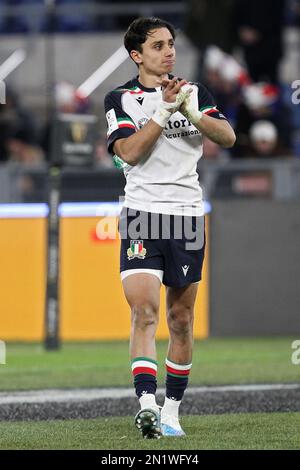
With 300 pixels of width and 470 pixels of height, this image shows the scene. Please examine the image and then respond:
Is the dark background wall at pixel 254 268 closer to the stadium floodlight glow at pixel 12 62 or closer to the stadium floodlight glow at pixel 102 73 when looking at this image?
the stadium floodlight glow at pixel 102 73

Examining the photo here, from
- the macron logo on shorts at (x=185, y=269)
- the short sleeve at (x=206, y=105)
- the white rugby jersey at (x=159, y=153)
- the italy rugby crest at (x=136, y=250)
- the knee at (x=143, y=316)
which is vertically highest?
the short sleeve at (x=206, y=105)

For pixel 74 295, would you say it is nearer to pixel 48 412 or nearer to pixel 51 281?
pixel 51 281

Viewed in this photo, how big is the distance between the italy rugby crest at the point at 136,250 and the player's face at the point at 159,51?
0.99m

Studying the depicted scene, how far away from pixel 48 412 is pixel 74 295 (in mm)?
7244

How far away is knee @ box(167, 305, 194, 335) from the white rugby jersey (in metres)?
0.55

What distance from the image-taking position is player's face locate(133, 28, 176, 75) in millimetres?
7418

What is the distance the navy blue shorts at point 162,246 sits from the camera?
7.29 meters

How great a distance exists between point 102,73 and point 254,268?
445 cm

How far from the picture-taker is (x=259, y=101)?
698 inches

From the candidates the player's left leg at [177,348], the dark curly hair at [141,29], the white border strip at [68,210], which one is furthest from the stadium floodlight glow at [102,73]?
the player's left leg at [177,348]

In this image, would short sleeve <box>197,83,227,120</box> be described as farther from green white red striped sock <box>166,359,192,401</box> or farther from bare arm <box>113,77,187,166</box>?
green white red striped sock <box>166,359,192,401</box>

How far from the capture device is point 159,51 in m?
7.42

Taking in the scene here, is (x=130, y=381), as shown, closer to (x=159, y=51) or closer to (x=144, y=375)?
(x=144, y=375)
